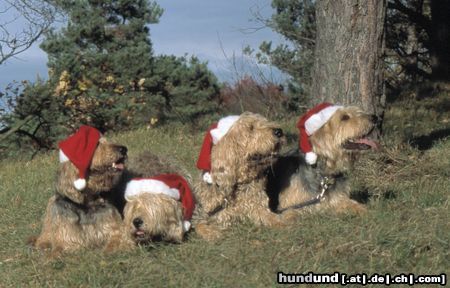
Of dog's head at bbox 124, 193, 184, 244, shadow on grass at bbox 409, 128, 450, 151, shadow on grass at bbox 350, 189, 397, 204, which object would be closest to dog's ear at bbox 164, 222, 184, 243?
dog's head at bbox 124, 193, 184, 244

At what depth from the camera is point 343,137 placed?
6.30m

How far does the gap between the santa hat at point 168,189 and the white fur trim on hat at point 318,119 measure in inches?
51.2

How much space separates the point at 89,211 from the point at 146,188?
579 millimetres

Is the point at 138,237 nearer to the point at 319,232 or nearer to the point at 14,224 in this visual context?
the point at 319,232

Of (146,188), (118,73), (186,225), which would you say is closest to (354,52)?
(186,225)

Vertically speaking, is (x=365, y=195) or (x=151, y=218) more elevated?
(x=151, y=218)

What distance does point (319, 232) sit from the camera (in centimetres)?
595

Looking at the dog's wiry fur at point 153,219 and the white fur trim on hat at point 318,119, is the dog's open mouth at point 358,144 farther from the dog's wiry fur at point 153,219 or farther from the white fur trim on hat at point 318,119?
the dog's wiry fur at point 153,219

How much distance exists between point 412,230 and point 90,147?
2.84 metres

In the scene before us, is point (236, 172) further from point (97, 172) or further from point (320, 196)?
point (97, 172)

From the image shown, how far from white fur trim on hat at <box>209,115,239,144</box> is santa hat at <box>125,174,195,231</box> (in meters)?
0.53

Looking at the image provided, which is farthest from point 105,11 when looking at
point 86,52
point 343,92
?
point 343,92

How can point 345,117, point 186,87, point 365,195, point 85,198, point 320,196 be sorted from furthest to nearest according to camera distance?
1. point 186,87
2. point 365,195
3. point 320,196
4. point 345,117
5. point 85,198

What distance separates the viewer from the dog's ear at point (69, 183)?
587cm
